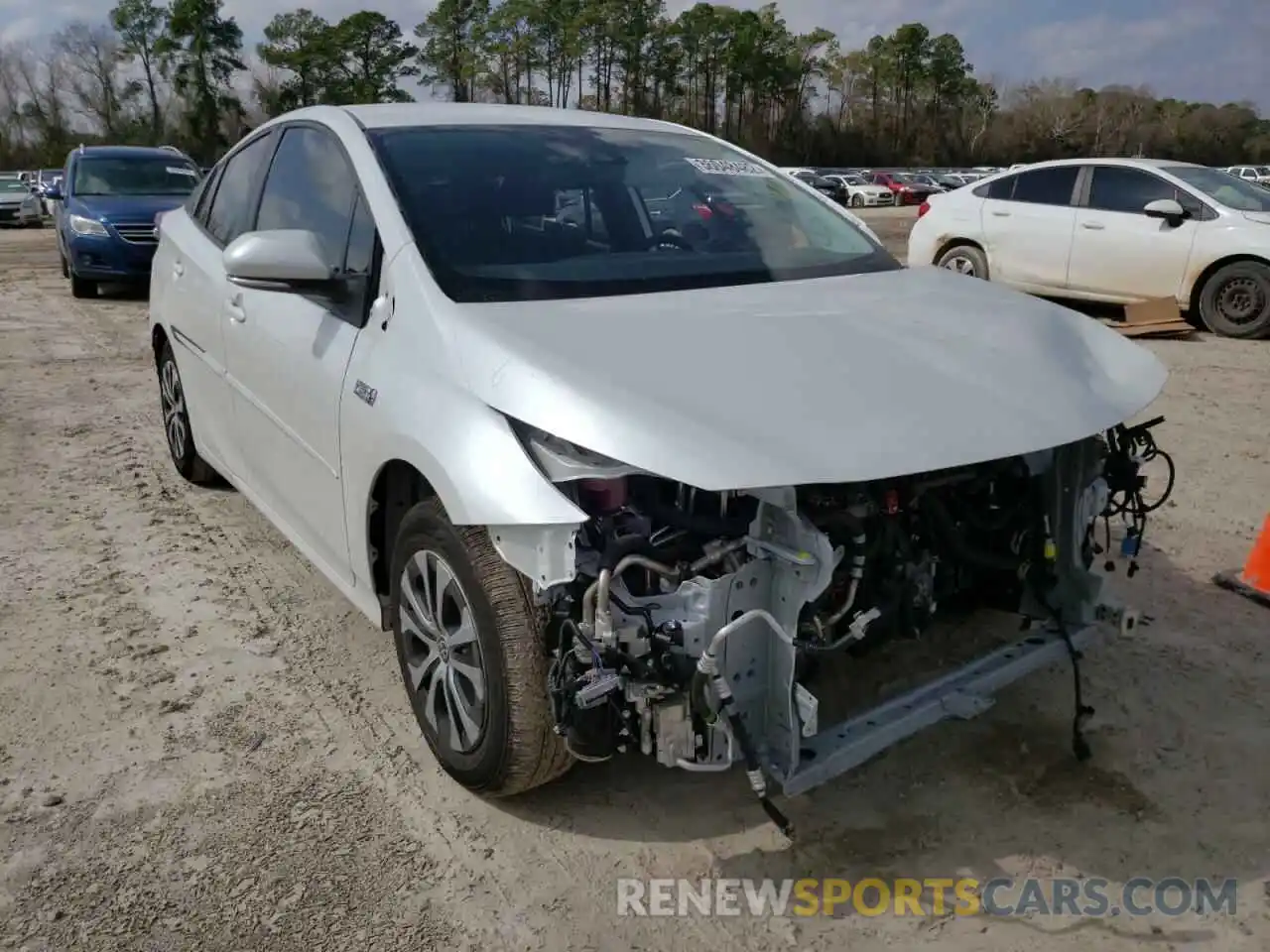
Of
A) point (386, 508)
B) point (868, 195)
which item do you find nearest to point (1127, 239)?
point (386, 508)

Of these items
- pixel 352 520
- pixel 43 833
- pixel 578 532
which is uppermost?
pixel 578 532

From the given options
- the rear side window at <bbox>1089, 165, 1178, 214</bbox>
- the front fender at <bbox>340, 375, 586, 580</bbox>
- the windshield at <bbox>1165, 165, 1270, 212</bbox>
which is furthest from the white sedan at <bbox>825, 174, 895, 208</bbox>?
the front fender at <bbox>340, 375, 586, 580</bbox>

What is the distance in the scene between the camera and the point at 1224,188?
9938 millimetres

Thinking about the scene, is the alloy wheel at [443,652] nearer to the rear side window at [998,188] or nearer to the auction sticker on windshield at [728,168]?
the auction sticker on windshield at [728,168]

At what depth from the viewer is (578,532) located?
2.39 meters

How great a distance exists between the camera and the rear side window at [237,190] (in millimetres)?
4164

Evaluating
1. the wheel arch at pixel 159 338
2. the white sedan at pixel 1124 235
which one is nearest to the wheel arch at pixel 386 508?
the wheel arch at pixel 159 338

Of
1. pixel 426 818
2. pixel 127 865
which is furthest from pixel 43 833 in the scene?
pixel 426 818

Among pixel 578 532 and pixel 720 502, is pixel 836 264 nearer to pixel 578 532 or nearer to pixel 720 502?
pixel 720 502

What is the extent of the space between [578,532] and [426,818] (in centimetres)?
100

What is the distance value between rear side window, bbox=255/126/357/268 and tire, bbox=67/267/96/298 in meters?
9.75

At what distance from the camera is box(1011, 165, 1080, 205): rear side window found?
34.4 ft

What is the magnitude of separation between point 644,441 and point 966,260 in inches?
392

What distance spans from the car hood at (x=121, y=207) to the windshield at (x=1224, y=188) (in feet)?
34.1
